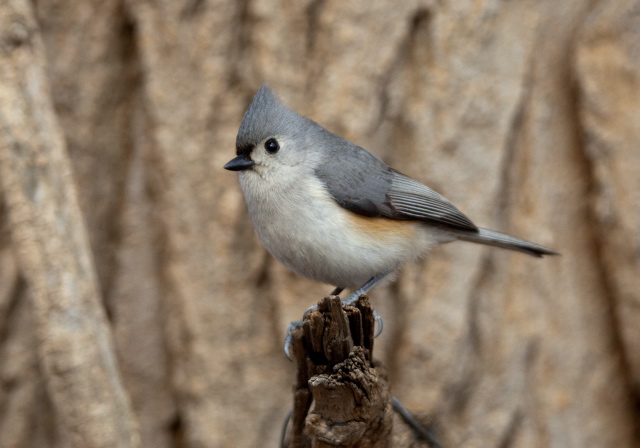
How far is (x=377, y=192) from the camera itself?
345cm

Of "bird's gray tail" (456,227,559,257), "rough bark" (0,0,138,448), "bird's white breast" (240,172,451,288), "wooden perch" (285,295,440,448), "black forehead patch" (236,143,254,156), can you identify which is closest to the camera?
"wooden perch" (285,295,440,448)

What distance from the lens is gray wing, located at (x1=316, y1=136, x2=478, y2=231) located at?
3338 mm

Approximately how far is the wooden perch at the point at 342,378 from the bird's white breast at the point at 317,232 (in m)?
0.58

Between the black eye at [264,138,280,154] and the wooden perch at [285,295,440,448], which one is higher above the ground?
the black eye at [264,138,280,154]

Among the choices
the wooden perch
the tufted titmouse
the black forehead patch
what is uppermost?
the black forehead patch

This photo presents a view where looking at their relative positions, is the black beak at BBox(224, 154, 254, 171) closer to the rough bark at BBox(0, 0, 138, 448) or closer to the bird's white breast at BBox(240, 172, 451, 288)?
the bird's white breast at BBox(240, 172, 451, 288)

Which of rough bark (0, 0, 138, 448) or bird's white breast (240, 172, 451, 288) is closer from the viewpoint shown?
bird's white breast (240, 172, 451, 288)

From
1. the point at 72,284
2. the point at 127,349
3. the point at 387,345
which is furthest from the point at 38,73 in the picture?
the point at 387,345

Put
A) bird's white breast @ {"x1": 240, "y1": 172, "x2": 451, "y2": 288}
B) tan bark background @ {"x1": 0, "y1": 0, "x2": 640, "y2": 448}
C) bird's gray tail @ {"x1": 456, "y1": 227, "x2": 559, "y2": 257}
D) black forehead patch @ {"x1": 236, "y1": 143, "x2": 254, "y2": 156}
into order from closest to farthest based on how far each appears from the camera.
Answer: bird's white breast @ {"x1": 240, "y1": 172, "x2": 451, "y2": 288}
black forehead patch @ {"x1": 236, "y1": 143, "x2": 254, "y2": 156}
bird's gray tail @ {"x1": 456, "y1": 227, "x2": 559, "y2": 257}
tan bark background @ {"x1": 0, "y1": 0, "x2": 640, "y2": 448}

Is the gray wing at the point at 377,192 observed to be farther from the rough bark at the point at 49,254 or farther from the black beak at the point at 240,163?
the rough bark at the point at 49,254

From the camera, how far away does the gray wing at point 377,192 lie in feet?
11.0

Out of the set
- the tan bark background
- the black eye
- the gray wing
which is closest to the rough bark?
the tan bark background

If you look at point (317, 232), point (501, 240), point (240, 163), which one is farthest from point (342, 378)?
point (501, 240)

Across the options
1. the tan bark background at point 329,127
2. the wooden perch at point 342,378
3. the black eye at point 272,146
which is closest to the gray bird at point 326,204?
the black eye at point 272,146
